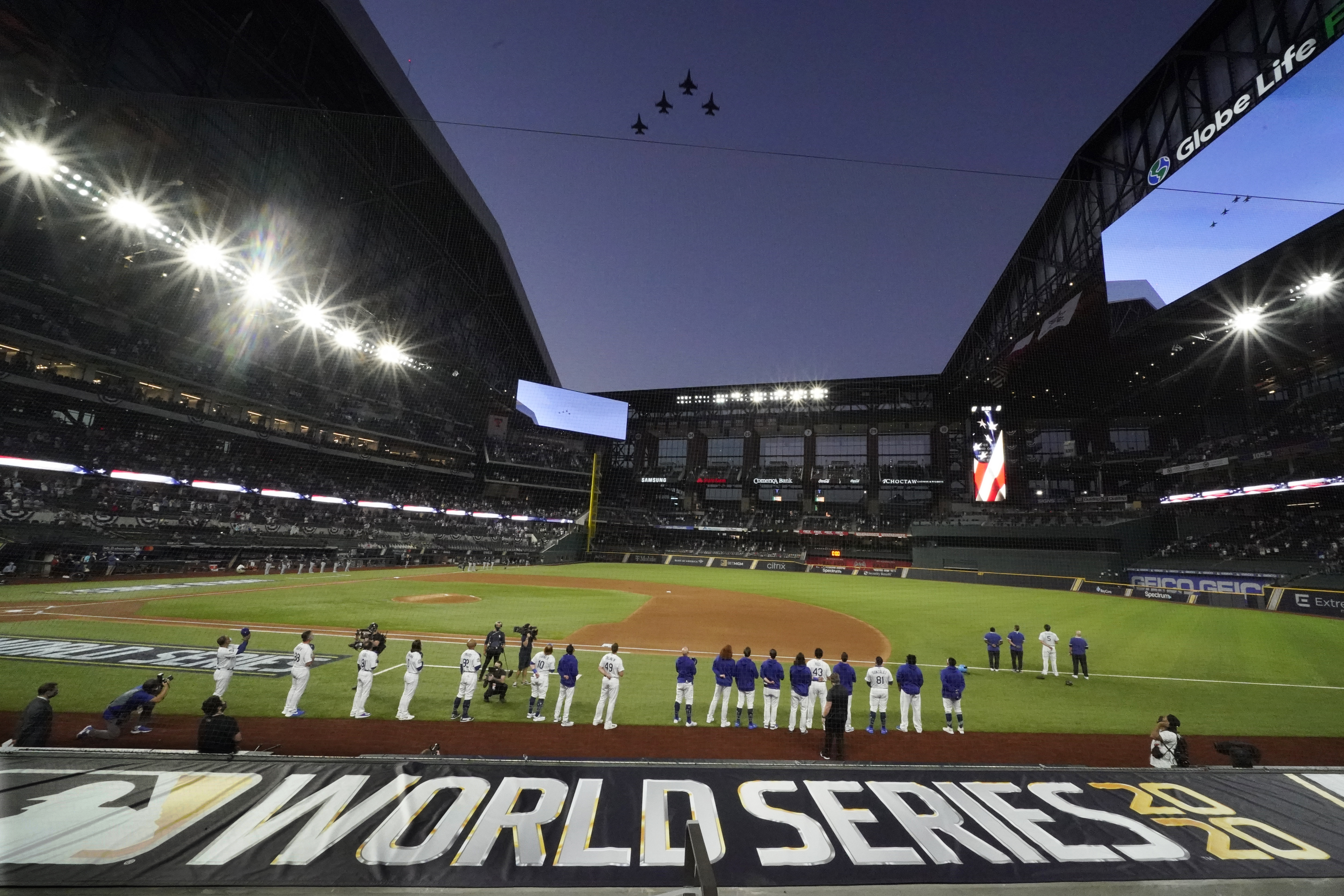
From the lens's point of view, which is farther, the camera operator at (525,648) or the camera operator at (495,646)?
the camera operator at (525,648)

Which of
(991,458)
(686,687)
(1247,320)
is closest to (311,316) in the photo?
(686,687)

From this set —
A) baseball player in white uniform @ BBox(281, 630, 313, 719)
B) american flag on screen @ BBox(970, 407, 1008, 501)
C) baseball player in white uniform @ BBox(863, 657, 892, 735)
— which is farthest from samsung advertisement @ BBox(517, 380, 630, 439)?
baseball player in white uniform @ BBox(863, 657, 892, 735)

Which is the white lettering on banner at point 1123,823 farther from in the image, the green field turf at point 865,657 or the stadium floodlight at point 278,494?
the stadium floodlight at point 278,494

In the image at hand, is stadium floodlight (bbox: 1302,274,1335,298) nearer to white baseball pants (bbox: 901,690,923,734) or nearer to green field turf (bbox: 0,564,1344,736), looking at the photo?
green field turf (bbox: 0,564,1344,736)

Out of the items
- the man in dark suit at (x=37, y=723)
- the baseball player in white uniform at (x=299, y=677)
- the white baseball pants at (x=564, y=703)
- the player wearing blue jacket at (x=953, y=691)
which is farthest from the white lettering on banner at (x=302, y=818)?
the player wearing blue jacket at (x=953, y=691)

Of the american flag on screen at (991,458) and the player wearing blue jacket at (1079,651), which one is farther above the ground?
the american flag on screen at (991,458)

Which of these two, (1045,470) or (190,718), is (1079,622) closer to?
(190,718)
